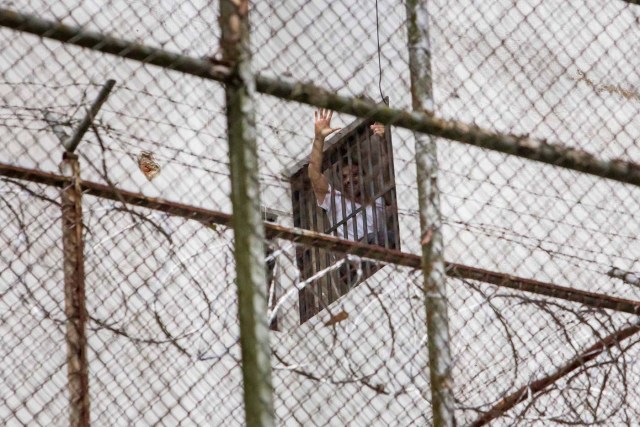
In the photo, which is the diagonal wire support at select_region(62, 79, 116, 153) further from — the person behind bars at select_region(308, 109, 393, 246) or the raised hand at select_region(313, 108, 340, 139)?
the person behind bars at select_region(308, 109, 393, 246)

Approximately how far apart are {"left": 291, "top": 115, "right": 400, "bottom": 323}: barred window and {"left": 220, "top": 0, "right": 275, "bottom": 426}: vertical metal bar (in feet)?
16.6

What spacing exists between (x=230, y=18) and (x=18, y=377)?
16.0ft

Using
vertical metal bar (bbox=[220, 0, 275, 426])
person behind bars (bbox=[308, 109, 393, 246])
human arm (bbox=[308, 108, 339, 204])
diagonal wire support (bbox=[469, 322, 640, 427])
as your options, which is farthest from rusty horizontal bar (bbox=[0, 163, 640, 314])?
person behind bars (bbox=[308, 109, 393, 246])

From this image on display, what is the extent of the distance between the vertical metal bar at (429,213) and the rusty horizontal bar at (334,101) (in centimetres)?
50

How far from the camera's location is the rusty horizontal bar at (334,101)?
2.45 m

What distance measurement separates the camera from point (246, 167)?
2.47m

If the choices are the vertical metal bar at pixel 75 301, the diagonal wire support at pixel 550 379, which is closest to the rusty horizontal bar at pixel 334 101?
the diagonal wire support at pixel 550 379

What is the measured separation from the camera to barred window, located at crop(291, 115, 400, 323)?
805 cm

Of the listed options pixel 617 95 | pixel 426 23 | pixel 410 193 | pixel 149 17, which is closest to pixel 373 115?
pixel 426 23

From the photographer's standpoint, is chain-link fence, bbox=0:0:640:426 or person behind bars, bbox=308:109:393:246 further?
person behind bars, bbox=308:109:393:246

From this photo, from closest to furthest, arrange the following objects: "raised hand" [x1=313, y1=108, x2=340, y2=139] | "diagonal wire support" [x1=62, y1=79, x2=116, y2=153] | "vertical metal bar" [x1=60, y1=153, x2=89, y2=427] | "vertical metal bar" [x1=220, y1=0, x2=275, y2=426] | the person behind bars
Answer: "vertical metal bar" [x1=220, y1=0, x2=275, y2=426]
"vertical metal bar" [x1=60, y1=153, x2=89, y2=427]
"diagonal wire support" [x1=62, y1=79, x2=116, y2=153]
"raised hand" [x1=313, y1=108, x2=340, y2=139]
the person behind bars

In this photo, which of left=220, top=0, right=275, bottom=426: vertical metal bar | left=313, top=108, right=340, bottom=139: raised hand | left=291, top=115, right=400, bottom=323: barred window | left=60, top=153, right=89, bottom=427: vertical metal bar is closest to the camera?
left=220, top=0, right=275, bottom=426: vertical metal bar

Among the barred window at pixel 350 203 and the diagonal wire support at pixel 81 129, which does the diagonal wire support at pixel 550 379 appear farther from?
the barred window at pixel 350 203

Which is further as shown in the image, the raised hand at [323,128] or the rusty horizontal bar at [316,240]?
the raised hand at [323,128]
